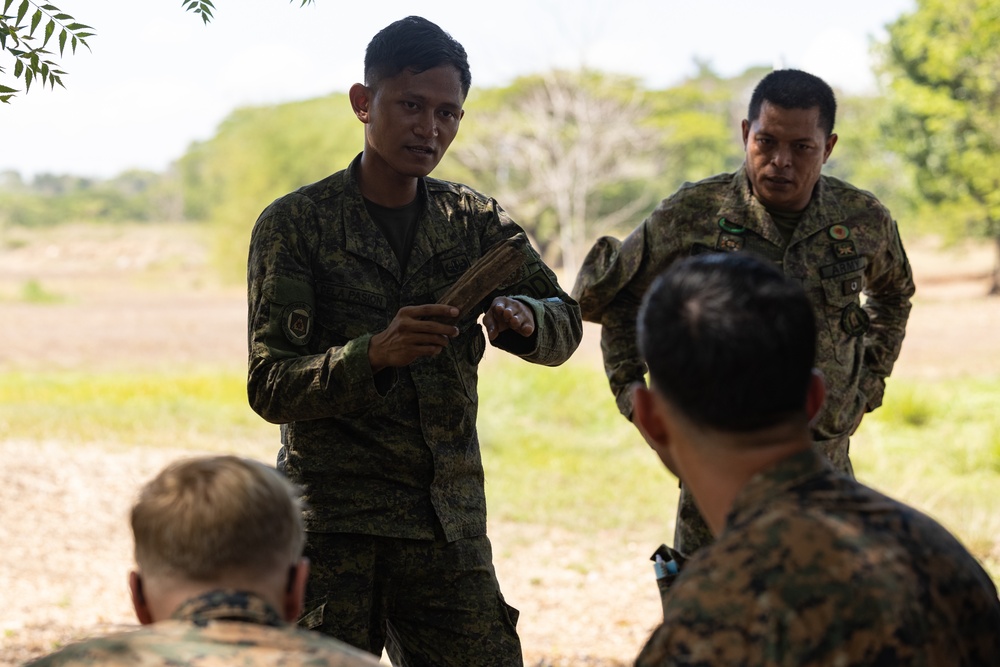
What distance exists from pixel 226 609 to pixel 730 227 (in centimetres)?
254

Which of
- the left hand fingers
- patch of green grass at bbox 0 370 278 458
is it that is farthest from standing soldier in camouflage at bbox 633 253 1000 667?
patch of green grass at bbox 0 370 278 458

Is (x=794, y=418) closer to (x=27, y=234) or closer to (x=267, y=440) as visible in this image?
(x=267, y=440)

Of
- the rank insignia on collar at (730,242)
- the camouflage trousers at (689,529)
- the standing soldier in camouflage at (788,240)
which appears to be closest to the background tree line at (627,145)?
the standing soldier in camouflage at (788,240)

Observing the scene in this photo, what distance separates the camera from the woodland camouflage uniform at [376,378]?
297 cm

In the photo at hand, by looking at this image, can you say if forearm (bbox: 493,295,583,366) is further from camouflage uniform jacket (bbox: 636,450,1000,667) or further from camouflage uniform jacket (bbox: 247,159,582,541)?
camouflage uniform jacket (bbox: 636,450,1000,667)

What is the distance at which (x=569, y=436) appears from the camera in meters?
12.4

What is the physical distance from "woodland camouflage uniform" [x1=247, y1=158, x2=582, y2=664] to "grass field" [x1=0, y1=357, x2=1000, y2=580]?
16.1 feet

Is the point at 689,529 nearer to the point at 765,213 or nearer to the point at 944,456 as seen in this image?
the point at 765,213

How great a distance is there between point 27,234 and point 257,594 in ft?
237

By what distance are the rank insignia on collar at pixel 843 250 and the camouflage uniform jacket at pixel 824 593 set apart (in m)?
2.21

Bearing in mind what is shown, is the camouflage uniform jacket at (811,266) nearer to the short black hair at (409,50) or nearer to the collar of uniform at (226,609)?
the short black hair at (409,50)

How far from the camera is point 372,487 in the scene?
304cm

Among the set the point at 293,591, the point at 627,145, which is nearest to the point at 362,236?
→ the point at 293,591

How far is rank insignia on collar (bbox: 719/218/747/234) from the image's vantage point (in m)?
3.78
